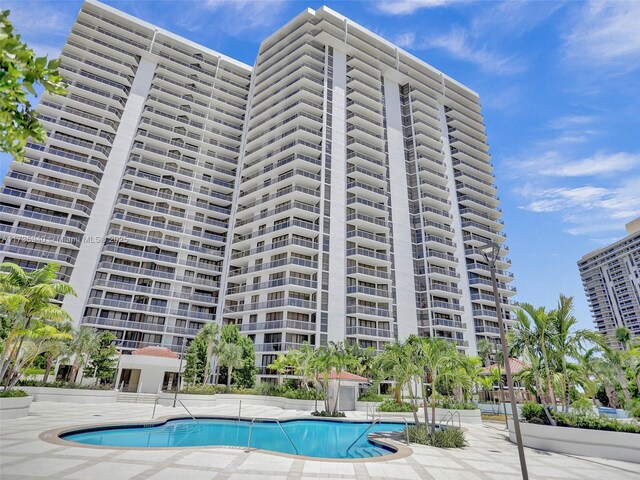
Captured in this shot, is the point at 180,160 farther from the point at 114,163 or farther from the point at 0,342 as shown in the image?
the point at 0,342

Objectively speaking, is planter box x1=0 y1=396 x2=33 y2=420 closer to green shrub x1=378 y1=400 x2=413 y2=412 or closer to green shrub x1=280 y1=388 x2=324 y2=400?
green shrub x1=280 y1=388 x2=324 y2=400

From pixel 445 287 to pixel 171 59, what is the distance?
6246 centimetres

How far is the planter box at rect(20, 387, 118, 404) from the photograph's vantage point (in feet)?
88.1

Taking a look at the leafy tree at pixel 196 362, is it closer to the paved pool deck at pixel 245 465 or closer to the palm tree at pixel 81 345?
the palm tree at pixel 81 345

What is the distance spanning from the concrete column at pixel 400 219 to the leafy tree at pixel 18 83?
152ft

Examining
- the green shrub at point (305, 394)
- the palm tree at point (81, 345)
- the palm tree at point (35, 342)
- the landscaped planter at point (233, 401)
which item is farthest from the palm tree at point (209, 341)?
the palm tree at point (35, 342)

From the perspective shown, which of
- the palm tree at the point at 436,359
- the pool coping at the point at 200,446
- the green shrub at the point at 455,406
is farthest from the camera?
the green shrub at the point at 455,406

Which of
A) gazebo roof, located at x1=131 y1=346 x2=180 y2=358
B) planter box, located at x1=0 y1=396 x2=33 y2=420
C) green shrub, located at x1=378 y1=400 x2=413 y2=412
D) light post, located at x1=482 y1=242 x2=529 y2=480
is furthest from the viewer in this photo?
gazebo roof, located at x1=131 y1=346 x2=180 y2=358

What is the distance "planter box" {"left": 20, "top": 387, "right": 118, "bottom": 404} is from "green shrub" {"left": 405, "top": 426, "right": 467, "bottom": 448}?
2638 cm

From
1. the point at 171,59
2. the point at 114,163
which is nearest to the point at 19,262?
the point at 114,163

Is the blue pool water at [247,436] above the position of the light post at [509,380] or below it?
below

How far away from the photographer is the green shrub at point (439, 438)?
1626cm

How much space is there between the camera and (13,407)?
691 inches

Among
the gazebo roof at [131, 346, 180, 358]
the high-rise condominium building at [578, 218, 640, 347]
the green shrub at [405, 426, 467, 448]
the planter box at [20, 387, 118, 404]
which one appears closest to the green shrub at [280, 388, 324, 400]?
the gazebo roof at [131, 346, 180, 358]
